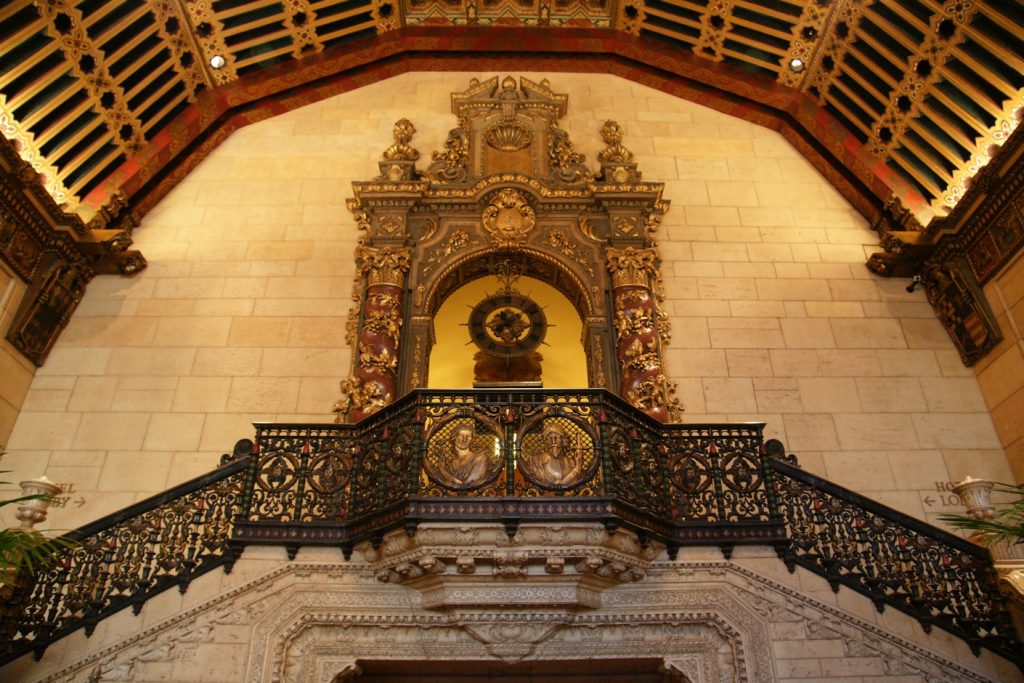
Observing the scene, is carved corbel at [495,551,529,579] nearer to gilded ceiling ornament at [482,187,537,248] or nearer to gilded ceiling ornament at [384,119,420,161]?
gilded ceiling ornament at [482,187,537,248]

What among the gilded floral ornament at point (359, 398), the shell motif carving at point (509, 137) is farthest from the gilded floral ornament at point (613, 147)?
the gilded floral ornament at point (359, 398)

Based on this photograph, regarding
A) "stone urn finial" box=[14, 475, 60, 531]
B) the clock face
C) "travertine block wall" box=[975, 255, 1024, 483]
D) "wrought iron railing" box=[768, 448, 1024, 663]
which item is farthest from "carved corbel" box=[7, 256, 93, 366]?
"travertine block wall" box=[975, 255, 1024, 483]

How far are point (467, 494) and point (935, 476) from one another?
5.49 metres

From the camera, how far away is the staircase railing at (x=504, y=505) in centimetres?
630

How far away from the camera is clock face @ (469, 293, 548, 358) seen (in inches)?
415

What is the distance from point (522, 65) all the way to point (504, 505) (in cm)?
786

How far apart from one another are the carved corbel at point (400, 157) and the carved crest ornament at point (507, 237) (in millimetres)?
19

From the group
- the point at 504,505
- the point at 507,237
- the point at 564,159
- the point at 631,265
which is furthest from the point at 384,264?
the point at 504,505

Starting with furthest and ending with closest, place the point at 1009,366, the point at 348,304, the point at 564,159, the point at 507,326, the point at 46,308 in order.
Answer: the point at 564,159 < the point at 507,326 < the point at 348,304 < the point at 46,308 < the point at 1009,366

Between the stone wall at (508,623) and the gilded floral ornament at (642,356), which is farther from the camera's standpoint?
the gilded floral ornament at (642,356)

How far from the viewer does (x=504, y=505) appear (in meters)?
6.28

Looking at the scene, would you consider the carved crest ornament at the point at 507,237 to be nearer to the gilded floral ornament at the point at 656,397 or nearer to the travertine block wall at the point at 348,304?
the gilded floral ornament at the point at 656,397

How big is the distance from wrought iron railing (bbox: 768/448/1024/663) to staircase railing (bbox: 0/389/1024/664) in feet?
0.05

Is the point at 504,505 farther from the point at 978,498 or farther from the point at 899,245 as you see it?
the point at 899,245
